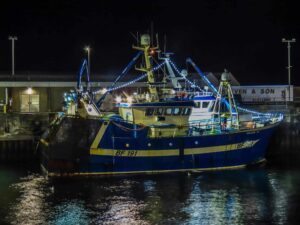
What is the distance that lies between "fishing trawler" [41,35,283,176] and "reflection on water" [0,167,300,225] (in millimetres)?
1039

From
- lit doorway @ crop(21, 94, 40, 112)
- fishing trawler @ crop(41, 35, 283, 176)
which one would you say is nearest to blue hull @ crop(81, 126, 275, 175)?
fishing trawler @ crop(41, 35, 283, 176)

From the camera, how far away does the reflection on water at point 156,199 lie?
23.3m

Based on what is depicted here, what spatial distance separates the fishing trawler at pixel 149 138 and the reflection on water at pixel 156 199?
3.41ft

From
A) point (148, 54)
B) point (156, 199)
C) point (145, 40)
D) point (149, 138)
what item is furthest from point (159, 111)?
point (156, 199)

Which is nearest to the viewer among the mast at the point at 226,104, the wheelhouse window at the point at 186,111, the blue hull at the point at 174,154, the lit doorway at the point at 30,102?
the blue hull at the point at 174,154

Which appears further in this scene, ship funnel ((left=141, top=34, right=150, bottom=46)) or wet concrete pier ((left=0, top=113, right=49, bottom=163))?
wet concrete pier ((left=0, top=113, right=49, bottom=163))

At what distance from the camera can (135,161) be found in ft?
105

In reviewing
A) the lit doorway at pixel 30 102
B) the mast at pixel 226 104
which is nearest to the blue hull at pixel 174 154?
the mast at pixel 226 104

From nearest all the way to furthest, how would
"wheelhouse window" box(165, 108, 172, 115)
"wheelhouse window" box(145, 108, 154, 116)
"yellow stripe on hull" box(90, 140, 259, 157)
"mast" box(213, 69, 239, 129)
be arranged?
"yellow stripe on hull" box(90, 140, 259, 157), "wheelhouse window" box(145, 108, 154, 116), "wheelhouse window" box(165, 108, 172, 115), "mast" box(213, 69, 239, 129)

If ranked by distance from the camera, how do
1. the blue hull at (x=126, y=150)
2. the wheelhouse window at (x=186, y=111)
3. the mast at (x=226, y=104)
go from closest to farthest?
the blue hull at (x=126, y=150) → the wheelhouse window at (x=186, y=111) → the mast at (x=226, y=104)

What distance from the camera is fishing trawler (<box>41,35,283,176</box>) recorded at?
31.1m

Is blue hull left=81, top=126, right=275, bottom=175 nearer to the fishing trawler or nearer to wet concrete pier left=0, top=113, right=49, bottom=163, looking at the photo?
the fishing trawler

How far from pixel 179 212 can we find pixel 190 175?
26.8 feet

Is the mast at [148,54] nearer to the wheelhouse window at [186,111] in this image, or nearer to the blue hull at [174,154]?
the wheelhouse window at [186,111]
